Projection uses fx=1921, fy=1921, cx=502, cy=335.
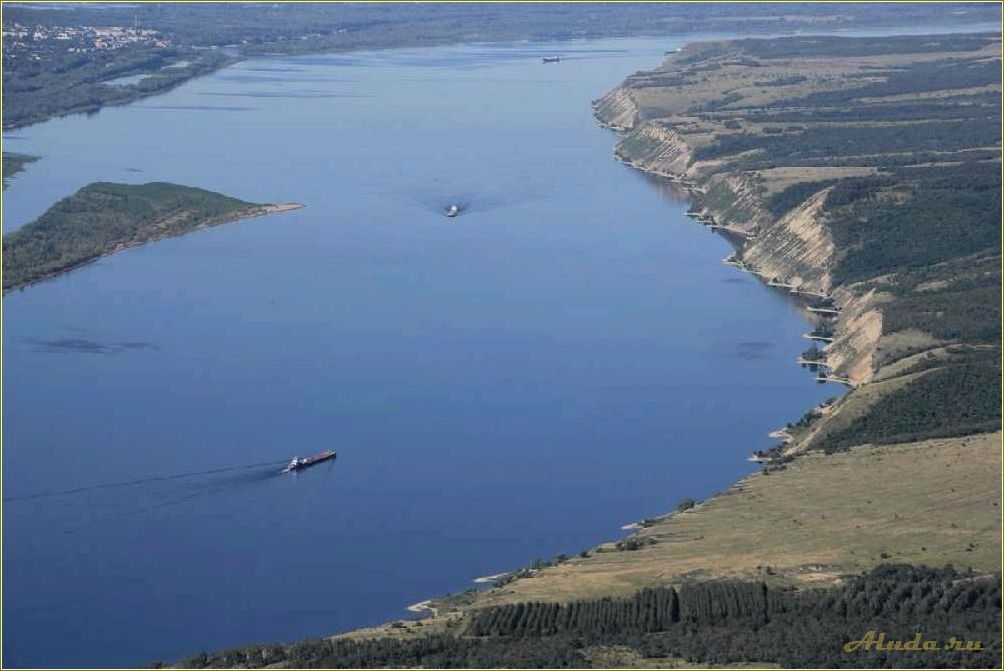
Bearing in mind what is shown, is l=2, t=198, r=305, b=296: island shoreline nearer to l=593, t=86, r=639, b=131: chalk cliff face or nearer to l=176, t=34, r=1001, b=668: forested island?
l=176, t=34, r=1001, b=668: forested island

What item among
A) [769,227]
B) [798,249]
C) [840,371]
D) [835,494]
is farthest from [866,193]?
[835,494]

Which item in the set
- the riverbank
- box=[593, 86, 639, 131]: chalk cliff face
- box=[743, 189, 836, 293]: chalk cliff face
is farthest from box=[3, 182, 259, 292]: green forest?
box=[593, 86, 639, 131]: chalk cliff face

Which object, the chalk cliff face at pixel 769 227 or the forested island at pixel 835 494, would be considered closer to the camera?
the forested island at pixel 835 494

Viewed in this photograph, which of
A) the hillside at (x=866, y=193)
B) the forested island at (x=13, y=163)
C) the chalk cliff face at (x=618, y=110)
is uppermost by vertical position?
the forested island at (x=13, y=163)

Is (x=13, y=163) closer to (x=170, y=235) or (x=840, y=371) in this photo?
(x=170, y=235)

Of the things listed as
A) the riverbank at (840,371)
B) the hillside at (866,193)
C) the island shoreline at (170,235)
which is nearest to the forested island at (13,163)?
the island shoreline at (170,235)

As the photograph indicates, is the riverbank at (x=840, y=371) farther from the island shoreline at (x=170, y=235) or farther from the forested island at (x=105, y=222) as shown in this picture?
the forested island at (x=105, y=222)
